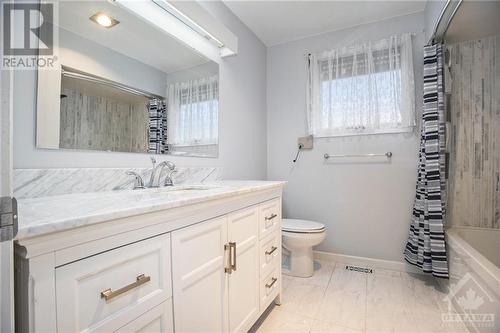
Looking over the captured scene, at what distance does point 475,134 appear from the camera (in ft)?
6.83

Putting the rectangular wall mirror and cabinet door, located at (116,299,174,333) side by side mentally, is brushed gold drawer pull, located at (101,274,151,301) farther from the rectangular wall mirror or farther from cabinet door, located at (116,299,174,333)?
the rectangular wall mirror

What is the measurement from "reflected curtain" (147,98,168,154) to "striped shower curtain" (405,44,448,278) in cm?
191

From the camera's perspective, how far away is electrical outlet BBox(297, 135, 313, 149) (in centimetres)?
252

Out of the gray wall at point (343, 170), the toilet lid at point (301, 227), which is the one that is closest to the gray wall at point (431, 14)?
the gray wall at point (343, 170)

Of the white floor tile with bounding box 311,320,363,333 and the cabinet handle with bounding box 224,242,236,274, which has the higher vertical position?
the cabinet handle with bounding box 224,242,236,274

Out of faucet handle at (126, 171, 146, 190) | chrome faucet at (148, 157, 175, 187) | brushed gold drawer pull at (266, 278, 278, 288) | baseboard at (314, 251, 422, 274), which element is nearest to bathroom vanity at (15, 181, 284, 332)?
brushed gold drawer pull at (266, 278, 278, 288)

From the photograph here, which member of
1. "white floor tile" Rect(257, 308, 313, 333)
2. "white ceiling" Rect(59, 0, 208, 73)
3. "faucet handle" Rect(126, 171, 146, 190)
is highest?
"white ceiling" Rect(59, 0, 208, 73)

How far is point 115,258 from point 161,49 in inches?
51.3

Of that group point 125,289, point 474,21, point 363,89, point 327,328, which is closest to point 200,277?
point 125,289

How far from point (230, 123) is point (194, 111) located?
1.41 ft

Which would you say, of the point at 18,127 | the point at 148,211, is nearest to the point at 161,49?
the point at 18,127

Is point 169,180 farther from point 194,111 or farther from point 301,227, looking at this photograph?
point 301,227

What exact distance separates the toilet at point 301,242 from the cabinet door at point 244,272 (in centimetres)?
72

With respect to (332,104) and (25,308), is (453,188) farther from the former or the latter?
(25,308)
